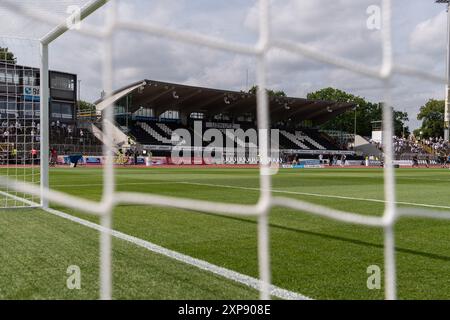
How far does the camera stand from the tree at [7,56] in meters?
Result: 6.48

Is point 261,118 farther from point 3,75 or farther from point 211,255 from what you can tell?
point 3,75

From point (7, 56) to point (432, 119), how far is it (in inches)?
1954

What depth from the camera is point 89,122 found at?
111ft

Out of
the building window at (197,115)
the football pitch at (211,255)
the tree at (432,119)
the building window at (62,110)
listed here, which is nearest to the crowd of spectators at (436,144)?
the tree at (432,119)

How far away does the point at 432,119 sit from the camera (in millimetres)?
Answer: 49312

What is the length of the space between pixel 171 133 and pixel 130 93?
6.11 meters

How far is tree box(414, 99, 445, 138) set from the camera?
47.4 metres

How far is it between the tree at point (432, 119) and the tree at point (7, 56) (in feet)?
152

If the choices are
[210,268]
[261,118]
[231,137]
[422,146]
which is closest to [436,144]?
[422,146]

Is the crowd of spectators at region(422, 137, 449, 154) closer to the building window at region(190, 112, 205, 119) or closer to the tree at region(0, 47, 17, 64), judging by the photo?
the building window at region(190, 112, 205, 119)

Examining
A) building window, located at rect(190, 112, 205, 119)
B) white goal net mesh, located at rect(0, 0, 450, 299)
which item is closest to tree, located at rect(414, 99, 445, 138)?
building window, located at rect(190, 112, 205, 119)
